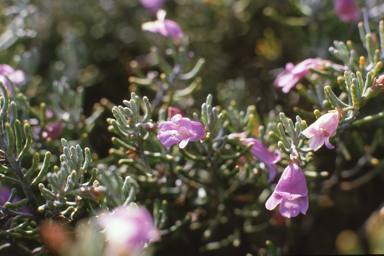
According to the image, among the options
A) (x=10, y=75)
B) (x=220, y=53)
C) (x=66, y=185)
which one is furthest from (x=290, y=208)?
(x=220, y=53)

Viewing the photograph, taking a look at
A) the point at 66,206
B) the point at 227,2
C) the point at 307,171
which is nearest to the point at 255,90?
the point at 227,2

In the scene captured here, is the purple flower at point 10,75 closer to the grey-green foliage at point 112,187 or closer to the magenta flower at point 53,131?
the magenta flower at point 53,131

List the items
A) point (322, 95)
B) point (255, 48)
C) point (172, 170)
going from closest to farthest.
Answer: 1. point (322, 95)
2. point (172, 170)
3. point (255, 48)

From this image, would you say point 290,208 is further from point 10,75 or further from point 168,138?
point 10,75

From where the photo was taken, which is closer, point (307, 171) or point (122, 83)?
point (307, 171)

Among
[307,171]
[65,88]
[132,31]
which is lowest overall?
[307,171]

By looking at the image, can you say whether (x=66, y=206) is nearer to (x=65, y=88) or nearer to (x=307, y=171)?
(x=65, y=88)

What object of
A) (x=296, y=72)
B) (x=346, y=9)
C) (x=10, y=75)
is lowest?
(x=296, y=72)
